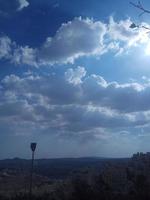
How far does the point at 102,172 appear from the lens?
24.0 metres

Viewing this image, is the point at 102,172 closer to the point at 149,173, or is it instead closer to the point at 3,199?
the point at 149,173

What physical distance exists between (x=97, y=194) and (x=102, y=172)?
2549mm

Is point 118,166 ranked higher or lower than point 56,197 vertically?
higher

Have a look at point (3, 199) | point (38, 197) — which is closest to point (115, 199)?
point (38, 197)

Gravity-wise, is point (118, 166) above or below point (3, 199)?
above

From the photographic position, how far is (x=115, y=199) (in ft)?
67.9

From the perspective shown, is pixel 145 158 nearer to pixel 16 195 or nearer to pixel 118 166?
pixel 118 166

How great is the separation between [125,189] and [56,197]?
10.9ft

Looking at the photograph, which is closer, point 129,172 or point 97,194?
point 97,194

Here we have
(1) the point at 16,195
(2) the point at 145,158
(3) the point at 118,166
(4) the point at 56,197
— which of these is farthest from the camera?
(2) the point at 145,158

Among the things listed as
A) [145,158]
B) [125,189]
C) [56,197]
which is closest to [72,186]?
[56,197]

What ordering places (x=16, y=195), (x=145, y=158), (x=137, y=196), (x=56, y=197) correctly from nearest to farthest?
(x=137, y=196) → (x=56, y=197) → (x=16, y=195) → (x=145, y=158)

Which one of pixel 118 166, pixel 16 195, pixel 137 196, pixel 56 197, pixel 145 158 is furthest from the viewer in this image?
pixel 145 158

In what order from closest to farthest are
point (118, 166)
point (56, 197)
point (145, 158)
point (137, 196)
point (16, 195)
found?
point (137, 196), point (56, 197), point (16, 195), point (118, 166), point (145, 158)
